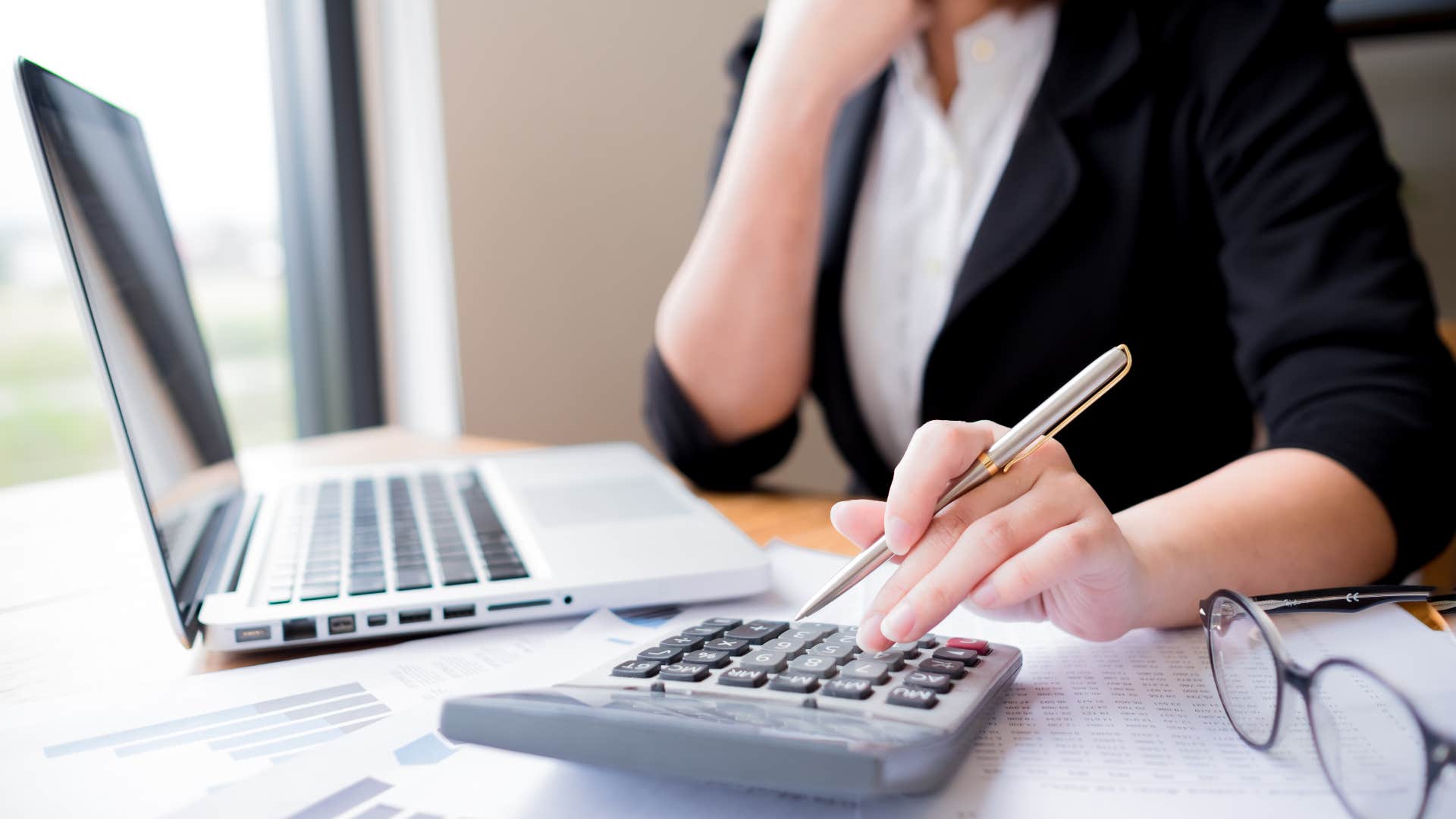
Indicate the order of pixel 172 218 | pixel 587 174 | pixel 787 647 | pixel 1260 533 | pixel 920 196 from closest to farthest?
pixel 787 647, pixel 1260 533, pixel 920 196, pixel 172 218, pixel 587 174

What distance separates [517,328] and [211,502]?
0.86 metres

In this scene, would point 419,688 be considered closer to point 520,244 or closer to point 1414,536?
point 1414,536

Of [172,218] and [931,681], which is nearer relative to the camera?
[931,681]

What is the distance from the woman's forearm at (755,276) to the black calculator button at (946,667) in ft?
1.81

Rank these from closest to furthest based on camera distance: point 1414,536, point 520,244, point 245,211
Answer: point 1414,536 < point 245,211 < point 520,244

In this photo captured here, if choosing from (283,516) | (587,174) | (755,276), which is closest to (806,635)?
(283,516)

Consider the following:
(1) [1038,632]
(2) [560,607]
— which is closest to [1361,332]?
(1) [1038,632]

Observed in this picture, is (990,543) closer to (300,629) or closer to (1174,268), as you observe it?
(300,629)

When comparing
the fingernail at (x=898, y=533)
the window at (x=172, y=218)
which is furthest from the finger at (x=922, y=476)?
the window at (x=172, y=218)

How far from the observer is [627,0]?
149 cm

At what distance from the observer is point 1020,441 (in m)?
0.42

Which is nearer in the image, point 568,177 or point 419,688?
point 419,688

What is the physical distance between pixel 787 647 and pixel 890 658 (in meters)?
0.04

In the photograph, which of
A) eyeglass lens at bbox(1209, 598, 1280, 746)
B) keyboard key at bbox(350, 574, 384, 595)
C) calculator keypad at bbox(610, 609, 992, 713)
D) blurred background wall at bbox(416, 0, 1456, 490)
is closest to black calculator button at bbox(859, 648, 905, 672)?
calculator keypad at bbox(610, 609, 992, 713)
